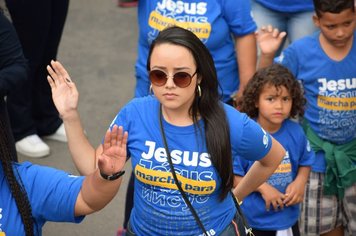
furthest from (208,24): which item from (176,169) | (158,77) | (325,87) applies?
(176,169)

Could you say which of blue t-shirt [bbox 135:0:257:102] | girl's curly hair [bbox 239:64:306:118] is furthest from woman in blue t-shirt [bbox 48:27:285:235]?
blue t-shirt [bbox 135:0:257:102]

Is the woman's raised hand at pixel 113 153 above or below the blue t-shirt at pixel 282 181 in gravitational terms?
above

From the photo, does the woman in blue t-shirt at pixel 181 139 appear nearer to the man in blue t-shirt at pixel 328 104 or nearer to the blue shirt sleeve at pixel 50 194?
the blue shirt sleeve at pixel 50 194

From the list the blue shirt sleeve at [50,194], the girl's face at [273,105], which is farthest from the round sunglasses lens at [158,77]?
the girl's face at [273,105]

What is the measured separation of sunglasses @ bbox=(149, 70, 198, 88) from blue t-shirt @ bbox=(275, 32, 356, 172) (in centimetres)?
126

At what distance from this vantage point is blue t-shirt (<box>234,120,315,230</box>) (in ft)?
13.4

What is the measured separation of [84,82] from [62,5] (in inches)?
57.0

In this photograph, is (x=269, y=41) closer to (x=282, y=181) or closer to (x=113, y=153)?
(x=282, y=181)

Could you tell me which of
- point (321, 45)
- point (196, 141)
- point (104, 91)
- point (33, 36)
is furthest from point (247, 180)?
point (104, 91)

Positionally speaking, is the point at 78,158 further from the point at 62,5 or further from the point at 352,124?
the point at 62,5

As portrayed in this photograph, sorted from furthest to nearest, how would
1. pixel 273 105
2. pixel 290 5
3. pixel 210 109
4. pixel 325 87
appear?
pixel 290 5 < pixel 325 87 < pixel 273 105 < pixel 210 109

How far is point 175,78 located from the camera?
325 cm

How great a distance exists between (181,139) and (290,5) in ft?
7.13

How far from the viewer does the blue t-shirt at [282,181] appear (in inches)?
161
